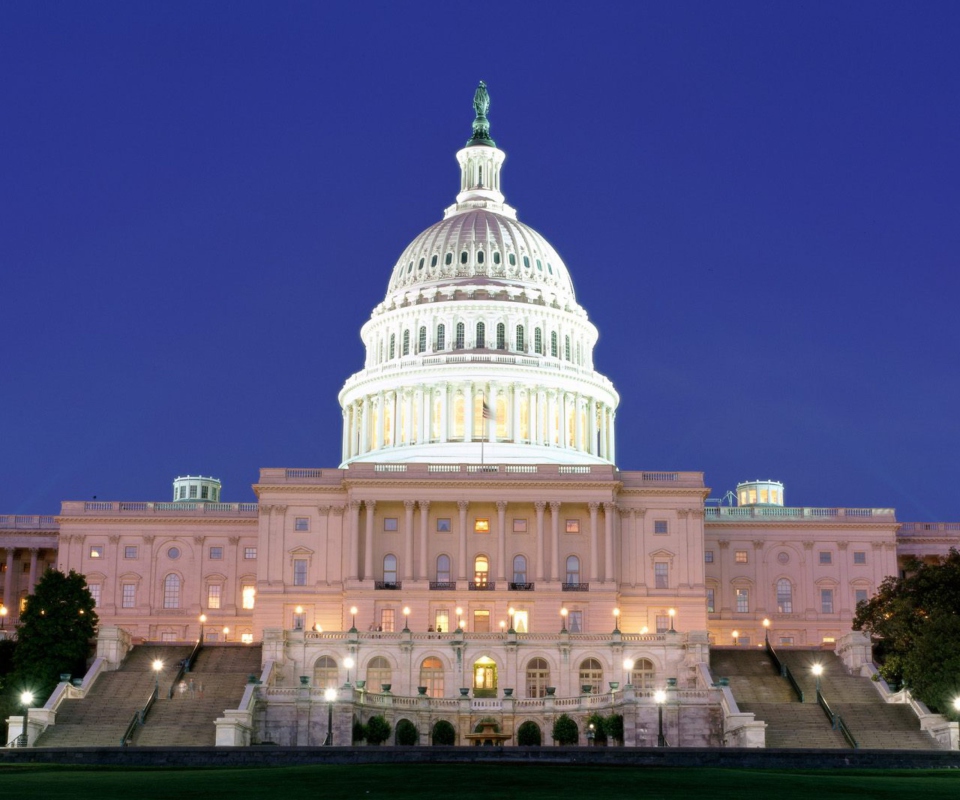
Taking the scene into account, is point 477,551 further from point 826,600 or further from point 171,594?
point 826,600

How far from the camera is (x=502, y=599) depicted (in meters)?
112

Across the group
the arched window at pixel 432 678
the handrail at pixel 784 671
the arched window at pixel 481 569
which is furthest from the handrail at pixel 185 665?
the handrail at pixel 784 671

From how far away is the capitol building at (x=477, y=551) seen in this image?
9488cm

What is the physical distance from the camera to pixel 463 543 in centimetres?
11481

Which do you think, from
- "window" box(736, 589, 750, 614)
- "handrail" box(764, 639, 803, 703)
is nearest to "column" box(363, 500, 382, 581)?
"handrail" box(764, 639, 803, 703)

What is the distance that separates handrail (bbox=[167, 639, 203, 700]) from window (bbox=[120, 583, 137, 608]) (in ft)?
99.2

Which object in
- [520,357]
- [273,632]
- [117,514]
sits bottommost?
[273,632]

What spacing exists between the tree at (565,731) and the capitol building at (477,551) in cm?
116

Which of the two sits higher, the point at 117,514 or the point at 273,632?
the point at 117,514

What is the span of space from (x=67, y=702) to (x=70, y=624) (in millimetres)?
9302

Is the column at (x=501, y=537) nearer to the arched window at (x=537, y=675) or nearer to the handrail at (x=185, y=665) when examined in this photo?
the arched window at (x=537, y=675)

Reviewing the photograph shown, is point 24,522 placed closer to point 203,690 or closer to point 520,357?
point 520,357

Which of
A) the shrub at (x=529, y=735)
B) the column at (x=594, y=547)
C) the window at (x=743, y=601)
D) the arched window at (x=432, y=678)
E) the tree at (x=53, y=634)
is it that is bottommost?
the shrub at (x=529, y=735)

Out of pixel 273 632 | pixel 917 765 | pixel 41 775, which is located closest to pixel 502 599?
pixel 273 632
